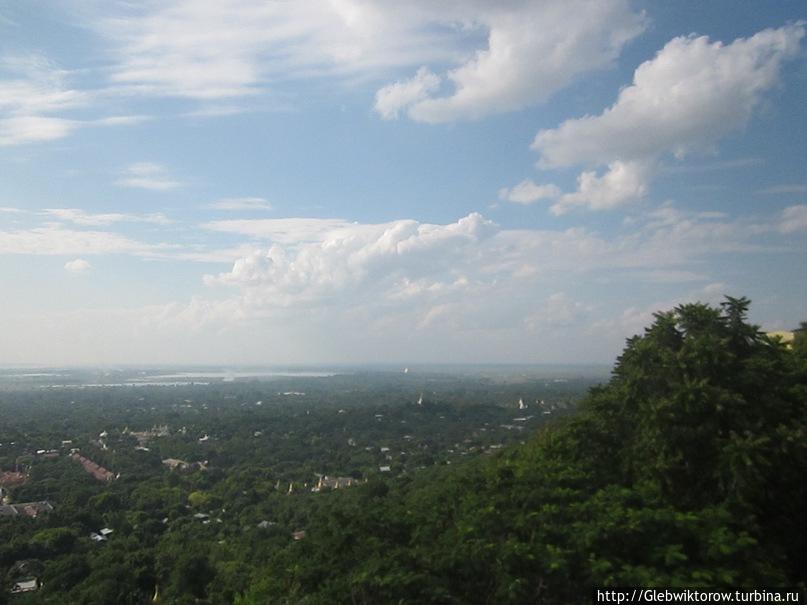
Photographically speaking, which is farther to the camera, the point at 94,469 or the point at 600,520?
the point at 94,469

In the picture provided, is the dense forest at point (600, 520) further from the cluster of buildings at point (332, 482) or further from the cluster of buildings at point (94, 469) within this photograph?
the cluster of buildings at point (94, 469)

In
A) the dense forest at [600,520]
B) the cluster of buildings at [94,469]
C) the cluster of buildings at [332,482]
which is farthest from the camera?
the cluster of buildings at [94,469]

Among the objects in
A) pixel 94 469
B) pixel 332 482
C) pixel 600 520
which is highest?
pixel 600 520

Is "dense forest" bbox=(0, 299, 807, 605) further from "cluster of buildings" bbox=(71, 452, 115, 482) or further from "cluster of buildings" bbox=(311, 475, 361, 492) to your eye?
"cluster of buildings" bbox=(71, 452, 115, 482)

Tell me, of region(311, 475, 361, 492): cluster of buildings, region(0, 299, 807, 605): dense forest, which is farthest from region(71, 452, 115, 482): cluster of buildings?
region(0, 299, 807, 605): dense forest

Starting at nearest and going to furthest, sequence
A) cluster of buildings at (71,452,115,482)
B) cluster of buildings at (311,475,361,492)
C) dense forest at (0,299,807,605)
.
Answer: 1. dense forest at (0,299,807,605)
2. cluster of buildings at (311,475,361,492)
3. cluster of buildings at (71,452,115,482)

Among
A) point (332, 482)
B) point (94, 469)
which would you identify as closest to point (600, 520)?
point (332, 482)

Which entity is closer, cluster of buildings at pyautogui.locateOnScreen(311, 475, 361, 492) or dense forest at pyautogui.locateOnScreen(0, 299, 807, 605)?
dense forest at pyautogui.locateOnScreen(0, 299, 807, 605)

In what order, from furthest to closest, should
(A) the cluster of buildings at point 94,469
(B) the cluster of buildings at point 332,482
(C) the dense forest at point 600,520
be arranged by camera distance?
(A) the cluster of buildings at point 94,469, (B) the cluster of buildings at point 332,482, (C) the dense forest at point 600,520

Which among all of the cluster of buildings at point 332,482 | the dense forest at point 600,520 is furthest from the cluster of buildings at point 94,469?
the dense forest at point 600,520

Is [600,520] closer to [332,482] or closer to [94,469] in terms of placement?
[332,482]

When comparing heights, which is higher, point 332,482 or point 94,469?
point 94,469
